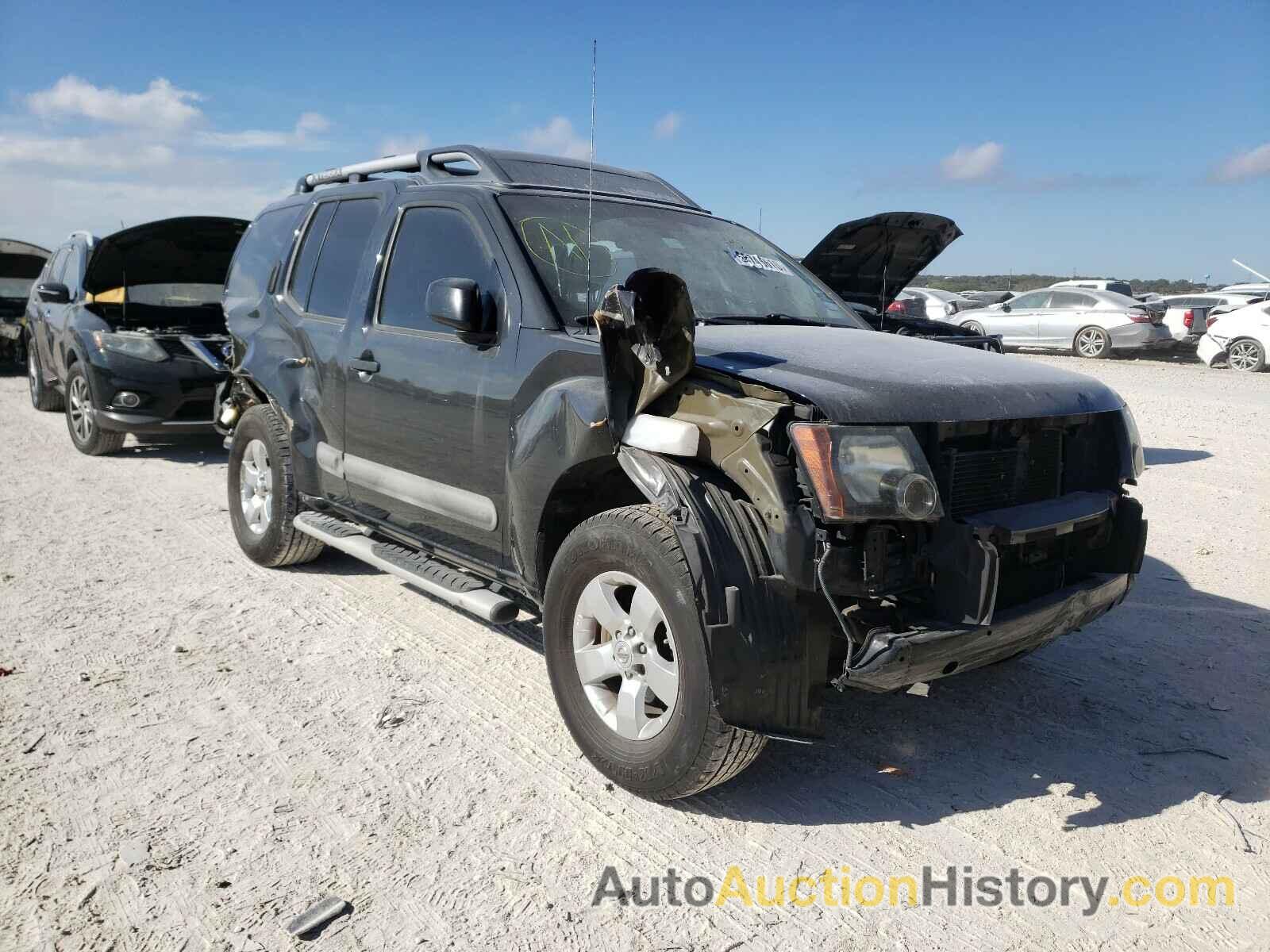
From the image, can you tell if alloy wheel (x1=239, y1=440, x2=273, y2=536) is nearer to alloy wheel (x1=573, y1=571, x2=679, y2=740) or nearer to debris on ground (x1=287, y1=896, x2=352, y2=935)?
alloy wheel (x1=573, y1=571, x2=679, y2=740)

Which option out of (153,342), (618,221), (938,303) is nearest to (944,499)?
(618,221)

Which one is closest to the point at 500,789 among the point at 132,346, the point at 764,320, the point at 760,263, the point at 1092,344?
the point at 764,320

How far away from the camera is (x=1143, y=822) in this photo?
3.00 meters

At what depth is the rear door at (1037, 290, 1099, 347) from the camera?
1931 cm

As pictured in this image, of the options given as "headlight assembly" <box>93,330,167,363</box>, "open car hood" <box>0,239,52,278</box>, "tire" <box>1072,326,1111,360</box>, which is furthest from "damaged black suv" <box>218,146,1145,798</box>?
"tire" <box>1072,326,1111,360</box>

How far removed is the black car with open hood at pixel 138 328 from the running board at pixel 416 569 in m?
3.98

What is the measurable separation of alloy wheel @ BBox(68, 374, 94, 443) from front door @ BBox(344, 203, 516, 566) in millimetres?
5591

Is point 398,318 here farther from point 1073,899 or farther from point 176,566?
point 1073,899

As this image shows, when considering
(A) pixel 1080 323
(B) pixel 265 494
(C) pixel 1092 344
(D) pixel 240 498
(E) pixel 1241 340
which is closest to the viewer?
(B) pixel 265 494

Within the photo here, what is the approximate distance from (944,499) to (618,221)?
6.51ft

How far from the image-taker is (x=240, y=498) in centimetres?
564

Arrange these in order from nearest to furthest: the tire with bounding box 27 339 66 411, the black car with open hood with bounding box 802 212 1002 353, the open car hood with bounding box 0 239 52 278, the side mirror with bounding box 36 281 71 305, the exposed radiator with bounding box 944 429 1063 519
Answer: the exposed radiator with bounding box 944 429 1063 519 → the black car with open hood with bounding box 802 212 1002 353 → the side mirror with bounding box 36 281 71 305 → the tire with bounding box 27 339 66 411 → the open car hood with bounding box 0 239 52 278

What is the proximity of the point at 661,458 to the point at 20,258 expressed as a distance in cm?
1529

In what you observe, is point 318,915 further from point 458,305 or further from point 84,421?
point 84,421
